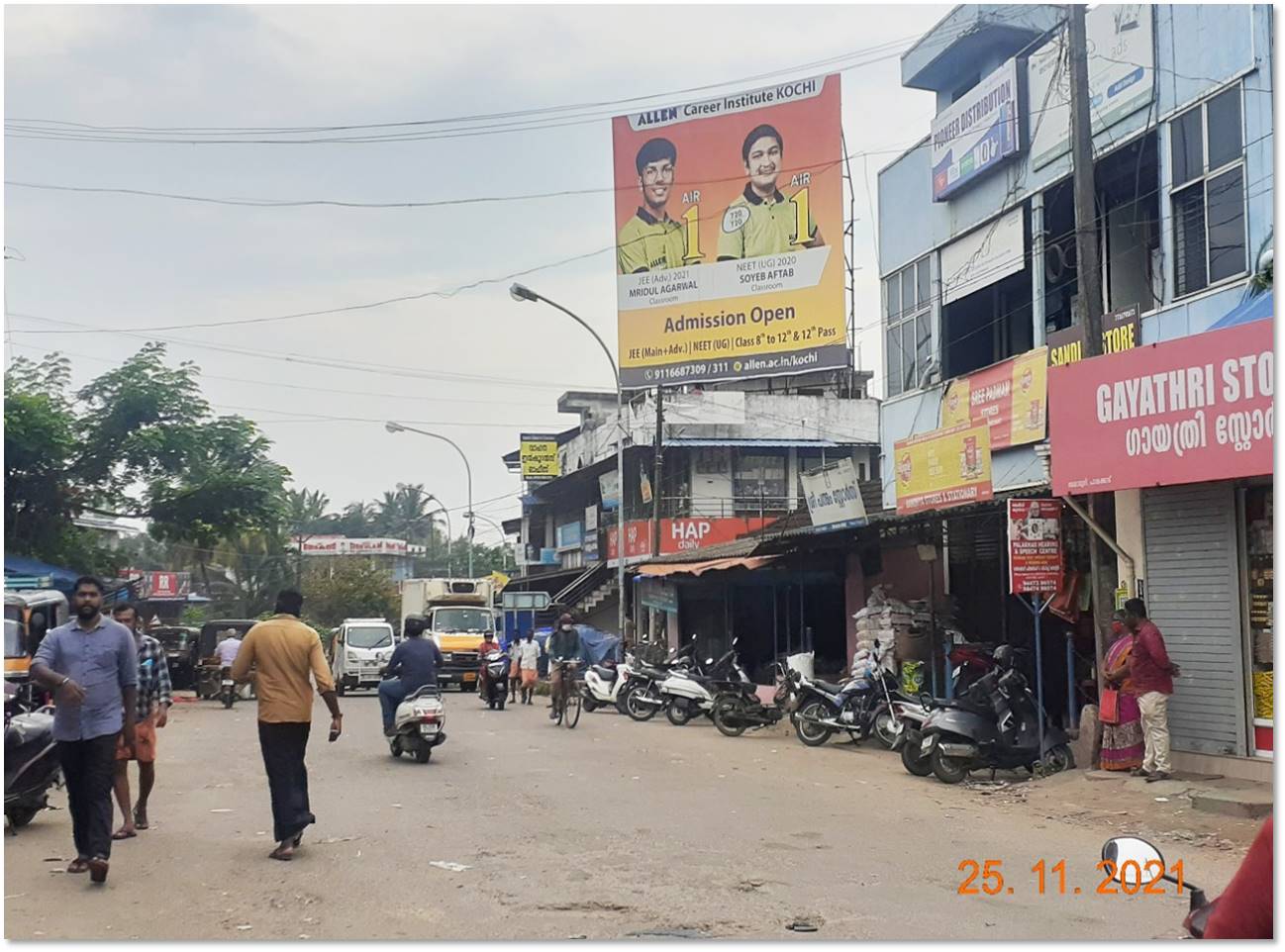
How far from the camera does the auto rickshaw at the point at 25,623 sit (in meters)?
16.5

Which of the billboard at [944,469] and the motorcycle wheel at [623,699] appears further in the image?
the motorcycle wheel at [623,699]

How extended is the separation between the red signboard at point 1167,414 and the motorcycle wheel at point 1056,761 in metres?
2.64

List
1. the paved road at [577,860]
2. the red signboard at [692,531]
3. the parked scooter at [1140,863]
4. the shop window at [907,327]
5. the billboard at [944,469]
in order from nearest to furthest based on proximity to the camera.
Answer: the parked scooter at [1140,863]
the paved road at [577,860]
the billboard at [944,469]
the shop window at [907,327]
the red signboard at [692,531]

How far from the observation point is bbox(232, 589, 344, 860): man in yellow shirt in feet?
28.4

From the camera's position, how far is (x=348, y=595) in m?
71.8

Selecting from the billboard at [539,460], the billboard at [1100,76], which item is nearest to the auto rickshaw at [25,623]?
the billboard at [1100,76]

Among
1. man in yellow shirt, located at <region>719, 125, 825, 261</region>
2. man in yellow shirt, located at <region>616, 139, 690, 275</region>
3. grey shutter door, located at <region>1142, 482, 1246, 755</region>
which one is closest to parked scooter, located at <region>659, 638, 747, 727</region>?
man in yellow shirt, located at <region>719, 125, 825, 261</region>

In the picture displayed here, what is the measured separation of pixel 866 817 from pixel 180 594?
58445 millimetres

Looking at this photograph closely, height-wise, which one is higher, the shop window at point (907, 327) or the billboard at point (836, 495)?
the shop window at point (907, 327)

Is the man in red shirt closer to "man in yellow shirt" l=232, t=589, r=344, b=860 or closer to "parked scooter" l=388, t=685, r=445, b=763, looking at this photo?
"parked scooter" l=388, t=685, r=445, b=763

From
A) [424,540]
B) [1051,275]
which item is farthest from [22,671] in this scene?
[424,540]

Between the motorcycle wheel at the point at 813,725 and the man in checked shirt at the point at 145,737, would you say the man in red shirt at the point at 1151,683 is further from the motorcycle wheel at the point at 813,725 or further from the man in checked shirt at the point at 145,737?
the man in checked shirt at the point at 145,737

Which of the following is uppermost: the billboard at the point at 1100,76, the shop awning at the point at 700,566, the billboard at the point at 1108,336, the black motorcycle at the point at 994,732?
the billboard at the point at 1100,76

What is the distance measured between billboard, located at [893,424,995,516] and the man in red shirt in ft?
8.71
